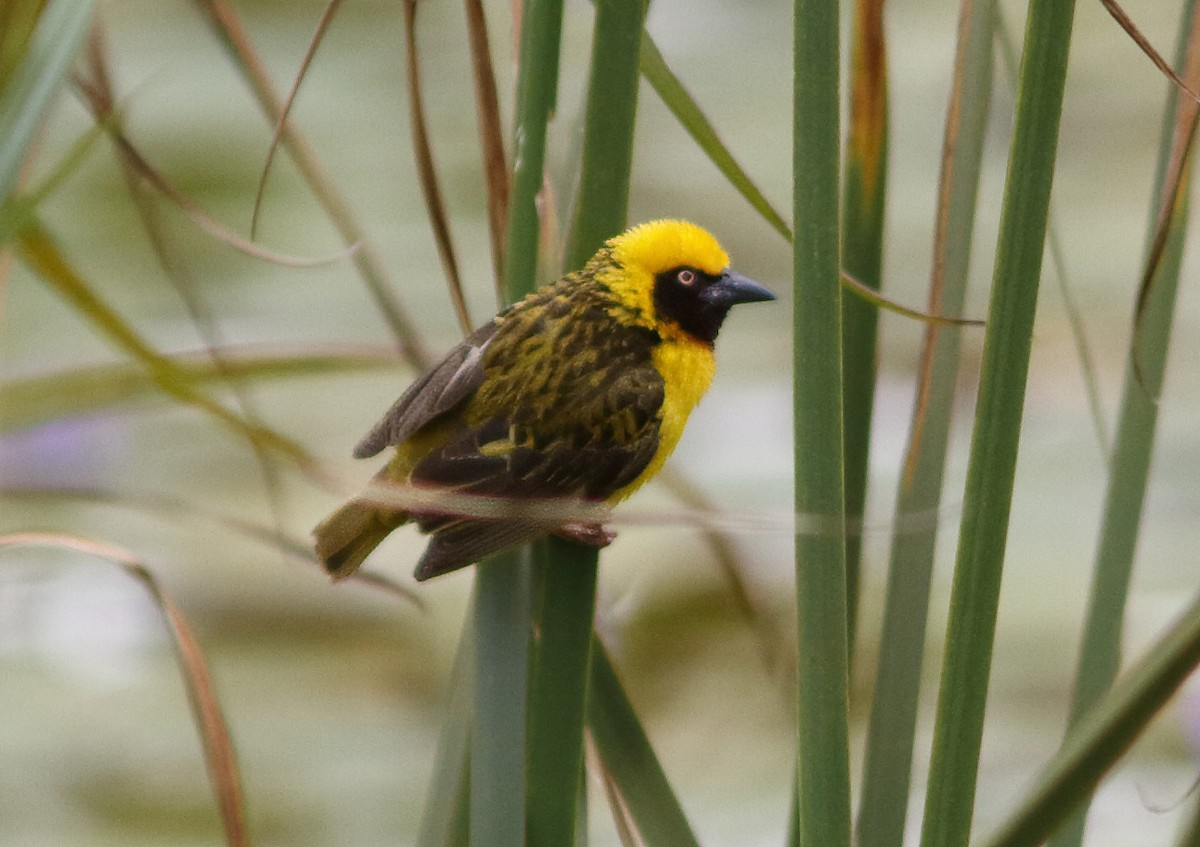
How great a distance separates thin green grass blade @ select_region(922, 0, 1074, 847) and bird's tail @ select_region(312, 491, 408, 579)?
0.64 metres

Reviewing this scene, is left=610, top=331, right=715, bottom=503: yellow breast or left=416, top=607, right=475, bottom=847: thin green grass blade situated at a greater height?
left=610, top=331, right=715, bottom=503: yellow breast

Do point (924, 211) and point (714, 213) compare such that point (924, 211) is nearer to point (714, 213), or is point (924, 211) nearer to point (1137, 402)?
point (714, 213)

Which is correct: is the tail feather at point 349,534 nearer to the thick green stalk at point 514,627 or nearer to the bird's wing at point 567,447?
the bird's wing at point 567,447

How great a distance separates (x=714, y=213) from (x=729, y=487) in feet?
2.80

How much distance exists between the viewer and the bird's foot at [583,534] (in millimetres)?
1111

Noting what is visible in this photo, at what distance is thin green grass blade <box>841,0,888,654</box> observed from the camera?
1.07 m

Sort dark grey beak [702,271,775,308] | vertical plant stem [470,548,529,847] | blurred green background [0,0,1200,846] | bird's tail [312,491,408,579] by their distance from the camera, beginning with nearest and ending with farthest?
vertical plant stem [470,548,529,847], bird's tail [312,491,408,579], dark grey beak [702,271,775,308], blurred green background [0,0,1200,846]

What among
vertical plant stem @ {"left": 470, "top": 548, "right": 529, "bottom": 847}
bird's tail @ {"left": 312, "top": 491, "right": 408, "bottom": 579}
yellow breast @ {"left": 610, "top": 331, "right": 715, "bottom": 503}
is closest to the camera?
vertical plant stem @ {"left": 470, "top": 548, "right": 529, "bottom": 847}

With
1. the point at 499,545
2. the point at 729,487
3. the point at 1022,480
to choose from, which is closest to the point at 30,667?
the point at 729,487

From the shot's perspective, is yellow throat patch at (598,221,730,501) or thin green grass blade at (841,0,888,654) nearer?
thin green grass blade at (841,0,888,654)

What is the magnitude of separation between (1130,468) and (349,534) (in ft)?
2.23

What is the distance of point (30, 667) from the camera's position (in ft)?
7.59

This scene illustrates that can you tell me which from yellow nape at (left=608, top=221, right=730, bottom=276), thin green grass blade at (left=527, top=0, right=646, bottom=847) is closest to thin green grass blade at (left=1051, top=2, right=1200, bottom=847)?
thin green grass blade at (left=527, top=0, right=646, bottom=847)

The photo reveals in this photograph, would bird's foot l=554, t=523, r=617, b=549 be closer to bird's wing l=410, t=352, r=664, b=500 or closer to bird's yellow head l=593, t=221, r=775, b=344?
bird's wing l=410, t=352, r=664, b=500
